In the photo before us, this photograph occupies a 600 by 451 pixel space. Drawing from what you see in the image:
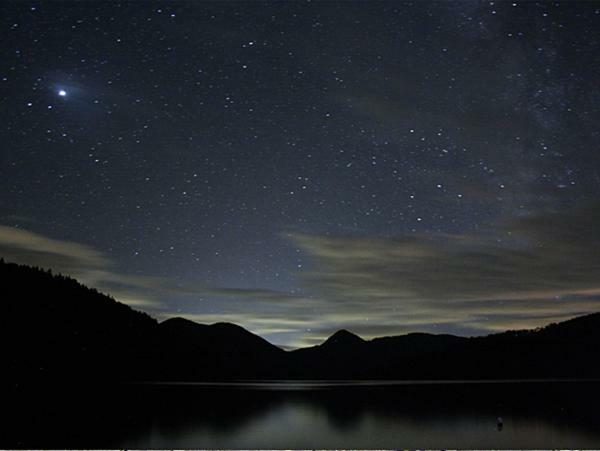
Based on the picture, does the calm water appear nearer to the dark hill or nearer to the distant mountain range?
the distant mountain range

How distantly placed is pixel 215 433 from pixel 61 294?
3347cm

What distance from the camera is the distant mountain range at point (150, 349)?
149 feet

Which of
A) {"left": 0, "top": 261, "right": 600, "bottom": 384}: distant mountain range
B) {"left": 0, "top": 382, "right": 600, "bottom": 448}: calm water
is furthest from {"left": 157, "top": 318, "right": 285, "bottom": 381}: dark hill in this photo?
{"left": 0, "top": 382, "right": 600, "bottom": 448}: calm water

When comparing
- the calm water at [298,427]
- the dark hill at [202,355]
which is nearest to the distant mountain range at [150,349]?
the dark hill at [202,355]

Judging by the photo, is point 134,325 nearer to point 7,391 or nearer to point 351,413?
point 7,391

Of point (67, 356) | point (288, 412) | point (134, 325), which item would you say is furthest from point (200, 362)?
point (288, 412)

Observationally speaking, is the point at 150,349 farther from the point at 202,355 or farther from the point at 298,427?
the point at 298,427

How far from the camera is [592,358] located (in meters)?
70.0

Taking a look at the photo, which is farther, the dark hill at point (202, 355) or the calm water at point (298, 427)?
the dark hill at point (202, 355)

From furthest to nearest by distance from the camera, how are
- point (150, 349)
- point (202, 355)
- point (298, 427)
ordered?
point (202, 355), point (150, 349), point (298, 427)

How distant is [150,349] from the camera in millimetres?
55875

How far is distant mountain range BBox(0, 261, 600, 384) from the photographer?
45.5 m

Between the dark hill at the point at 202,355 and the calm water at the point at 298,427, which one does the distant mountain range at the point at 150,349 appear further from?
the calm water at the point at 298,427

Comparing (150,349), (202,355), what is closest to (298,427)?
(150,349)
